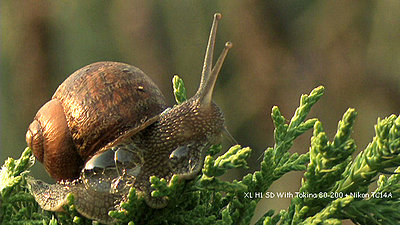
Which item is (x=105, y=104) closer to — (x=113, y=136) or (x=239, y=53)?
(x=113, y=136)

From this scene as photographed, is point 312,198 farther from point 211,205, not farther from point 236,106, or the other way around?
point 236,106

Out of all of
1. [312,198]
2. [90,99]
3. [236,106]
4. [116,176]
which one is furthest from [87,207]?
[236,106]

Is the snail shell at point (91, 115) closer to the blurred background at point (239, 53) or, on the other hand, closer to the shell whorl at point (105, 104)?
the shell whorl at point (105, 104)

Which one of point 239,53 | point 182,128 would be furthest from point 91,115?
point 239,53

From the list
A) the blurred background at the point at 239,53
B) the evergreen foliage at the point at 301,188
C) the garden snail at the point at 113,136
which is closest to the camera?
the evergreen foliage at the point at 301,188

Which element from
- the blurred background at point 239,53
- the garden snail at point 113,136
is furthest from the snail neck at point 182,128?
the blurred background at point 239,53

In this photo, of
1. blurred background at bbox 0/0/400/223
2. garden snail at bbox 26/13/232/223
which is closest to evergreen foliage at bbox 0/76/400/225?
garden snail at bbox 26/13/232/223

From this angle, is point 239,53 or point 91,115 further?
point 239,53
